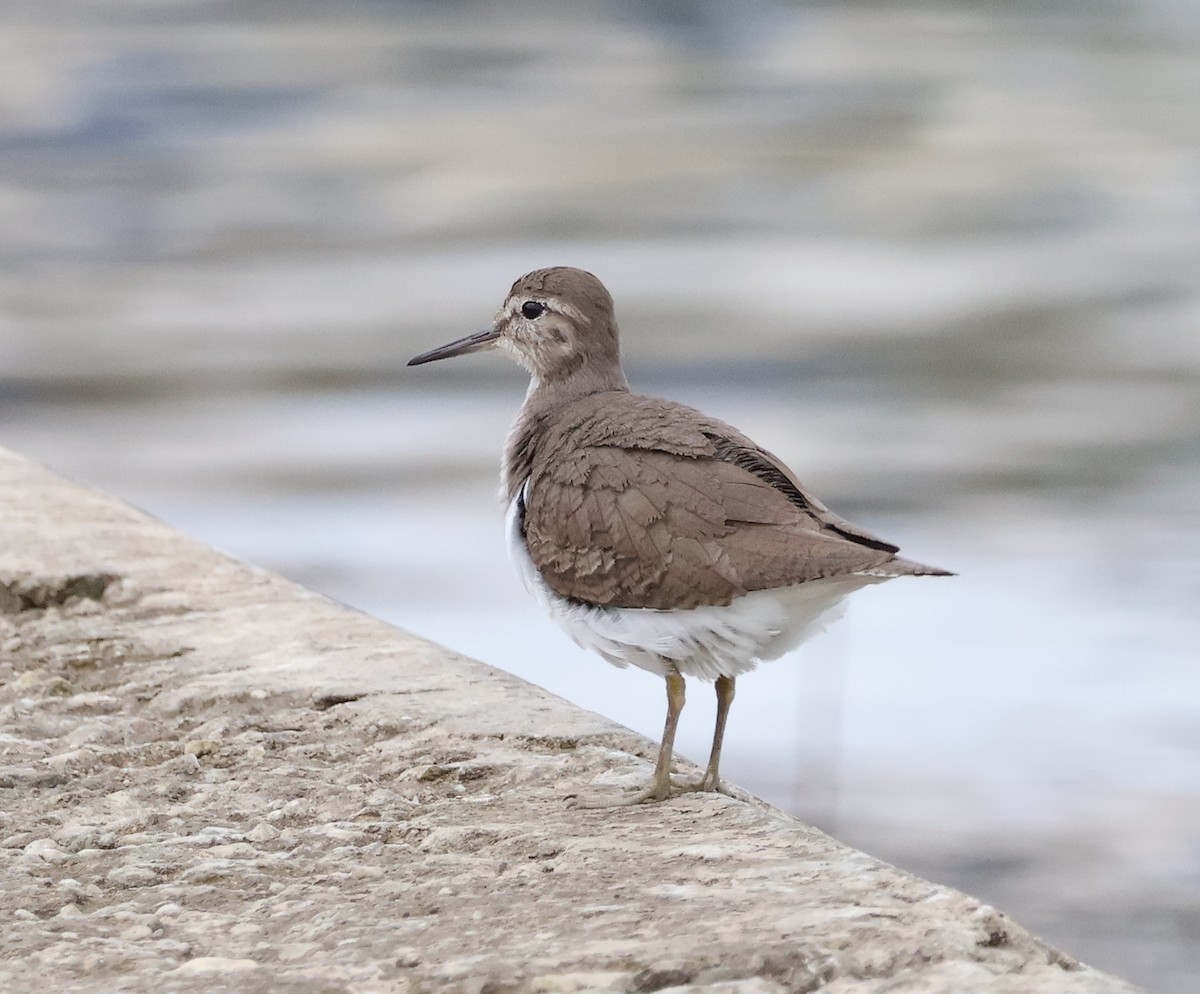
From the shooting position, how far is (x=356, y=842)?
2613 mm

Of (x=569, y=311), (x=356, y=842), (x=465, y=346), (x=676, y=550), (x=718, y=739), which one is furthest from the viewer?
(x=465, y=346)

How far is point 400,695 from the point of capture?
333 cm

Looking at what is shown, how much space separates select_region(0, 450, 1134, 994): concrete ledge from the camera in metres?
2.03

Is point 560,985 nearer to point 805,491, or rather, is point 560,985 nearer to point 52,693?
point 805,491

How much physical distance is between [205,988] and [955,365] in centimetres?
918

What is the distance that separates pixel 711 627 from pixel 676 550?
0.15 metres

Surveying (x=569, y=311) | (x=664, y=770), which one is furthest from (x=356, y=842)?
(x=569, y=311)

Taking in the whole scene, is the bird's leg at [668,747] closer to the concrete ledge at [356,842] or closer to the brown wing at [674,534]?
the concrete ledge at [356,842]

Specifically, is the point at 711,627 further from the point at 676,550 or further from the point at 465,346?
the point at 465,346

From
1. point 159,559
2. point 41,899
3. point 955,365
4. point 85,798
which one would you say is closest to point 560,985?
point 41,899

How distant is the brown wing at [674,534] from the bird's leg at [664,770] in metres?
0.20

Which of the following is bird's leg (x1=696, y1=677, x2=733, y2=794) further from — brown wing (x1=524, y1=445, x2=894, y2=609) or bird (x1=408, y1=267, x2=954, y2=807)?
brown wing (x1=524, y1=445, x2=894, y2=609)

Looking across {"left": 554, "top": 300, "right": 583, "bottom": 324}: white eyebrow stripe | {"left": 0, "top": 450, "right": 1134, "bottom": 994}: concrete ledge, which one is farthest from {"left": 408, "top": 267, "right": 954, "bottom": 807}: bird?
{"left": 554, "top": 300, "right": 583, "bottom": 324}: white eyebrow stripe

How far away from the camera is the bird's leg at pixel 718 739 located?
2.98m
